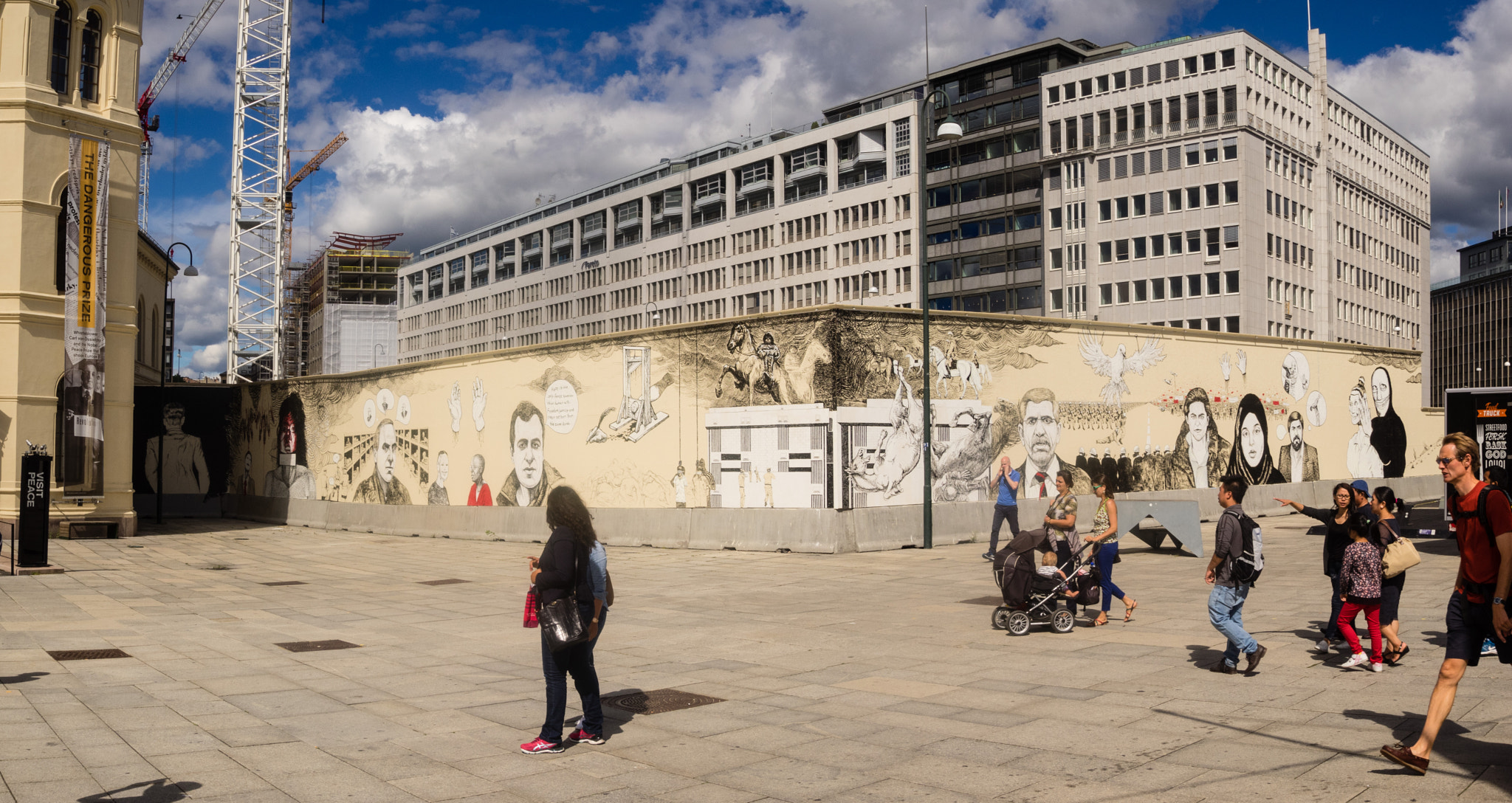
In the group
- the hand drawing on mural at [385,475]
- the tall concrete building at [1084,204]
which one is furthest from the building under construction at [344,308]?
the hand drawing on mural at [385,475]

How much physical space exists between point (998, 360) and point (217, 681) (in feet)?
60.9

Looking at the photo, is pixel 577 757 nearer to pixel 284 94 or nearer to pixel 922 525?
pixel 922 525

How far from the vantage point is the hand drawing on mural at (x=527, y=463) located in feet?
88.9

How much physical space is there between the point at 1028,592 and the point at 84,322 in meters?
25.9

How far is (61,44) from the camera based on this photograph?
92.7ft

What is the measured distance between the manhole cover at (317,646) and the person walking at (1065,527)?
7.84m

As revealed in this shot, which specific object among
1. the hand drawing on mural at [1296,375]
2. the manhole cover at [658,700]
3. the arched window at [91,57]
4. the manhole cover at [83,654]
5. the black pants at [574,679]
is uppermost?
the arched window at [91,57]

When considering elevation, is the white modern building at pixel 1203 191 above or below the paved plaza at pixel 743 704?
above

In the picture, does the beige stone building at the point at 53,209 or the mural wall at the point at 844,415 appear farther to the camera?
the beige stone building at the point at 53,209

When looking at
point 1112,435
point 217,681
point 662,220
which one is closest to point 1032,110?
point 662,220

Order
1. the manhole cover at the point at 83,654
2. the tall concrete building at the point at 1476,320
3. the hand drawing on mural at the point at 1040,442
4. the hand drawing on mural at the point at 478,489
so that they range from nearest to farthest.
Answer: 1. the manhole cover at the point at 83,654
2. the hand drawing on mural at the point at 1040,442
3. the hand drawing on mural at the point at 478,489
4. the tall concrete building at the point at 1476,320

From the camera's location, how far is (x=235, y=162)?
83.0 metres

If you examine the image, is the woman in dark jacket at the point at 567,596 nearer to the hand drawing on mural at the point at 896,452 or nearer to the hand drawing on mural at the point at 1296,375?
the hand drawing on mural at the point at 896,452

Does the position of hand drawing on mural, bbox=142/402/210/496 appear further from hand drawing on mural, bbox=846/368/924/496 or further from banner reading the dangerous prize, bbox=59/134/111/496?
hand drawing on mural, bbox=846/368/924/496
